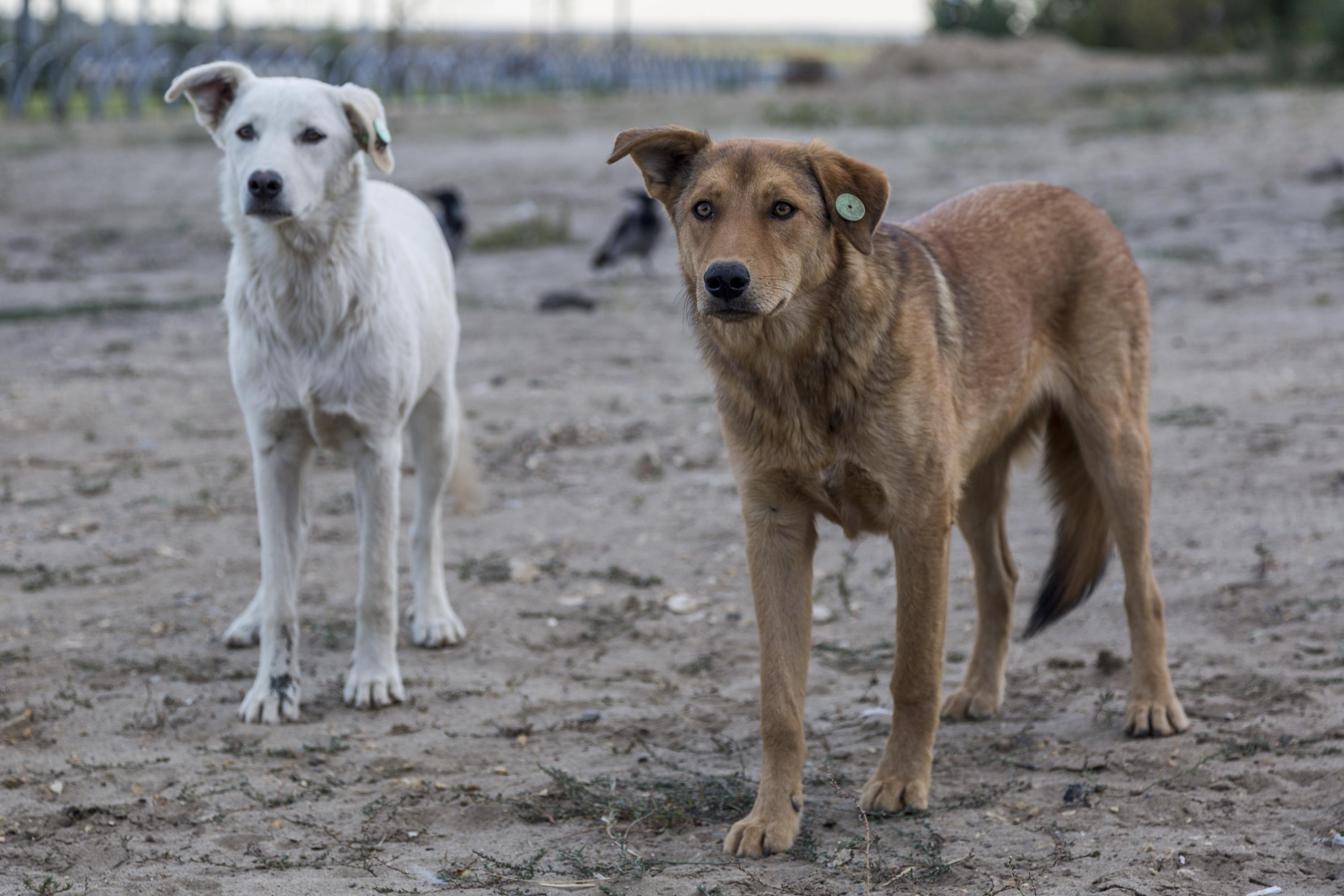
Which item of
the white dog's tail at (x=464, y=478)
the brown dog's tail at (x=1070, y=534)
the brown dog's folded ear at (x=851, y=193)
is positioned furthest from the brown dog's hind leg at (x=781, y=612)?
the white dog's tail at (x=464, y=478)

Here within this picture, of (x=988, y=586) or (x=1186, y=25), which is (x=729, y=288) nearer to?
(x=988, y=586)

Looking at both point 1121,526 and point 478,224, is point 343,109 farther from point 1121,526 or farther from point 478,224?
point 478,224

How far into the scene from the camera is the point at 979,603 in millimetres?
4582

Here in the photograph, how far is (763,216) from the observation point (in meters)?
3.53

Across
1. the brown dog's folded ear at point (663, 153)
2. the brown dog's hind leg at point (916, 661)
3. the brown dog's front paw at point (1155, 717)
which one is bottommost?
the brown dog's front paw at point (1155, 717)

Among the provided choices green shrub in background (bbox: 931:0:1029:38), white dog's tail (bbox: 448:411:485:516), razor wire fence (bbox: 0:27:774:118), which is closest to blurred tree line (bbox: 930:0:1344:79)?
green shrub in background (bbox: 931:0:1029:38)

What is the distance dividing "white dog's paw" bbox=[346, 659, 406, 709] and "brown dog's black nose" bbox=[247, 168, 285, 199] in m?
1.64

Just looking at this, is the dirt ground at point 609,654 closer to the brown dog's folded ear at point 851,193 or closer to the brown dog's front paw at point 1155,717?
the brown dog's front paw at point 1155,717

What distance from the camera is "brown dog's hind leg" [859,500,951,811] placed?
12.1ft

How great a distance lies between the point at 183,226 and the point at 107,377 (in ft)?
20.4

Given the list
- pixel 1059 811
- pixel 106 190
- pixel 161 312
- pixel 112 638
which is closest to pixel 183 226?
pixel 106 190

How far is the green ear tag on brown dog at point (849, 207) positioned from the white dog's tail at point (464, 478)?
260cm

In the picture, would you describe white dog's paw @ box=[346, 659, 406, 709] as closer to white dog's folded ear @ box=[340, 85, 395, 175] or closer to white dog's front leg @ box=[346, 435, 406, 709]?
white dog's front leg @ box=[346, 435, 406, 709]

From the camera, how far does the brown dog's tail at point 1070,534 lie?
4.55 m
